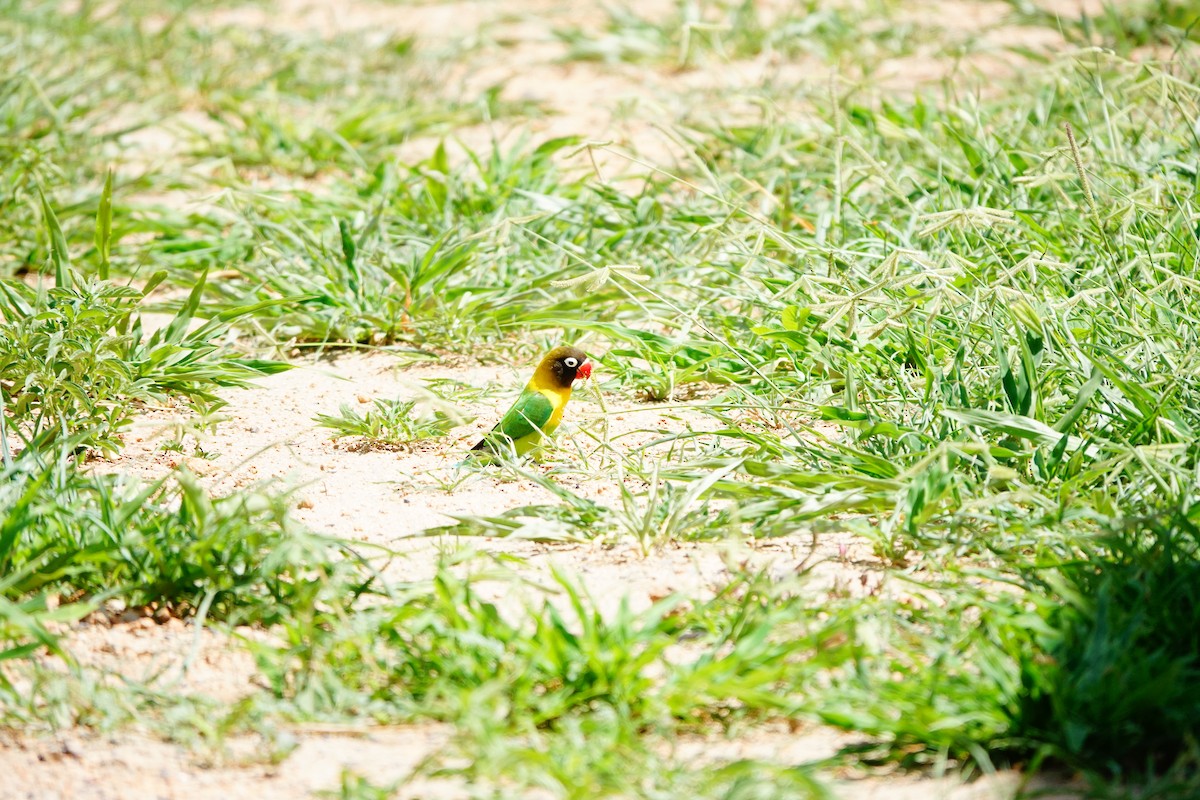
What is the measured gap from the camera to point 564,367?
12.8 ft

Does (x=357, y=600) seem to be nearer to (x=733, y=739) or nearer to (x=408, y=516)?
(x=408, y=516)

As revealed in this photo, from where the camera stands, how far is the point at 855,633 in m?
2.60

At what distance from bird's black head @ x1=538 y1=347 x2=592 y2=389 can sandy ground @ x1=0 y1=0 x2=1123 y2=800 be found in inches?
6.3

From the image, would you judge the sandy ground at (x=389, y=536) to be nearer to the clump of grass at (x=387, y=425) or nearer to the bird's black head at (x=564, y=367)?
the clump of grass at (x=387, y=425)

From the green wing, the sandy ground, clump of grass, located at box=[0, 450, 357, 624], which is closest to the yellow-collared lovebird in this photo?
the green wing

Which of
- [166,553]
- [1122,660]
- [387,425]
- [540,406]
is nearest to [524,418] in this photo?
[540,406]

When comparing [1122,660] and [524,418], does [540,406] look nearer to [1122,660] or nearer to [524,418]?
[524,418]

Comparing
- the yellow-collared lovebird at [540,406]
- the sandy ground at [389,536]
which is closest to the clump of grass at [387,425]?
the sandy ground at [389,536]

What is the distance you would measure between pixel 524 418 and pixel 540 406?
10 centimetres

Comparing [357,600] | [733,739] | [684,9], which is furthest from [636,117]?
[733,739]

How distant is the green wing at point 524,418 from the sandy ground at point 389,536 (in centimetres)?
12

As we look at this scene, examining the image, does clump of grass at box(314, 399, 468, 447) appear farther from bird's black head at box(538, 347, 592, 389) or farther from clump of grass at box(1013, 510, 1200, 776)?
clump of grass at box(1013, 510, 1200, 776)

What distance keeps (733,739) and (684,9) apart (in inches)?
242

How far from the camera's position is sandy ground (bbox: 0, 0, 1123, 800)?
7.90ft
